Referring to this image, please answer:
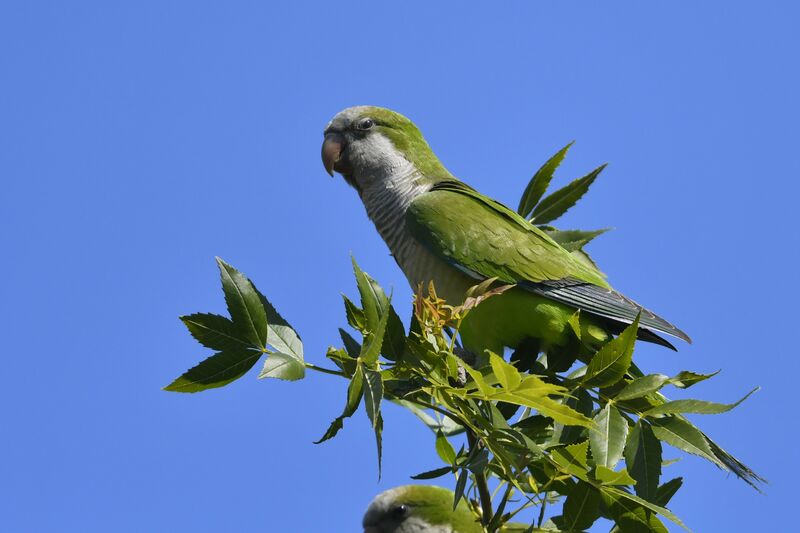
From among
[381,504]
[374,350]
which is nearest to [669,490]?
[374,350]

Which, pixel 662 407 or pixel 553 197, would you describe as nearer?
pixel 662 407

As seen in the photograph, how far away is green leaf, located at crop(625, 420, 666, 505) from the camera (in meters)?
3.06

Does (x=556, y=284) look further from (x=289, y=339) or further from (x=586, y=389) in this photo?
(x=289, y=339)

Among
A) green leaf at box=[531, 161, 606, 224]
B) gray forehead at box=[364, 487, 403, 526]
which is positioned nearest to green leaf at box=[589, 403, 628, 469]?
green leaf at box=[531, 161, 606, 224]

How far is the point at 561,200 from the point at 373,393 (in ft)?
8.13

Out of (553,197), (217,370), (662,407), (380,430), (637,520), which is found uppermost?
(553,197)

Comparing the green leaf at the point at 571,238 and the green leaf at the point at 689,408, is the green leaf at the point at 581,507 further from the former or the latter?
the green leaf at the point at 571,238

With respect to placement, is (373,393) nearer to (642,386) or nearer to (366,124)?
(642,386)

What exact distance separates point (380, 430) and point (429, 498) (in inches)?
137

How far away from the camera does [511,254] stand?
4.56 metres

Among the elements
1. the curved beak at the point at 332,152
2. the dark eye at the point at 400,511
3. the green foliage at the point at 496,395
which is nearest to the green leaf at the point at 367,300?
the green foliage at the point at 496,395

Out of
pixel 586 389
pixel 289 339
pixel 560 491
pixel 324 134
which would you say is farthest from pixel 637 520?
pixel 324 134

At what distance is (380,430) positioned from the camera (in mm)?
2637

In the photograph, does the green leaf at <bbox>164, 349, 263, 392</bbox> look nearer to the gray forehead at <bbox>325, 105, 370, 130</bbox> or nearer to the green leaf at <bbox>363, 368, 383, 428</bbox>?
the green leaf at <bbox>363, 368, 383, 428</bbox>
